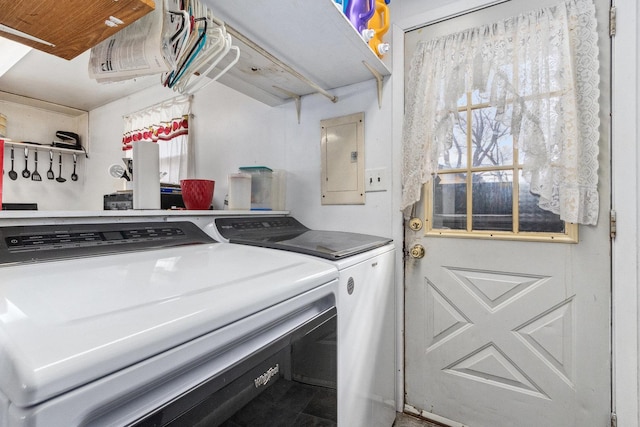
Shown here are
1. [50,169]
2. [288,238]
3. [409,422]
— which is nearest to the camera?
[288,238]

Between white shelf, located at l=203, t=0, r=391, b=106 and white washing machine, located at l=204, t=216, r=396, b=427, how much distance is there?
0.81 metres

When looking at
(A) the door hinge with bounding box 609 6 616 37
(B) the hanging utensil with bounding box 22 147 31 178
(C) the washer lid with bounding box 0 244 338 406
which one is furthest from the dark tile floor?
(B) the hanging utensil with bounding box 22 147 31 178

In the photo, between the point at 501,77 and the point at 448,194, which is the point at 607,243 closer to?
the point at 448,194

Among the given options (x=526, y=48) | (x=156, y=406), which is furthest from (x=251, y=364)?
(x=526, y=48)

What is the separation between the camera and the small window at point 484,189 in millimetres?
1384

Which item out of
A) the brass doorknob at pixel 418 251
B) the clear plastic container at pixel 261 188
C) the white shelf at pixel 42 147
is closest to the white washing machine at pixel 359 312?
the brass doorknob at pixel 418 251

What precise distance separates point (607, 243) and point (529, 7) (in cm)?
115

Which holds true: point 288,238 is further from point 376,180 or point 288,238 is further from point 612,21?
point 612,21

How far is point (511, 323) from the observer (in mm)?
1424

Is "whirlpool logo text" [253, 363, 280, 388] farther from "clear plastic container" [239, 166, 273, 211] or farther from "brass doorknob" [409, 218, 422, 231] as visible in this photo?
"clear plastic container" [239, 166, 273, 211]

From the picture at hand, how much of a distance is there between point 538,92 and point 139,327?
5.49ft

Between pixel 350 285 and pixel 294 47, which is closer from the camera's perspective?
pixel 350 285

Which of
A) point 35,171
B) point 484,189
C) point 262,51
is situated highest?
point 262,51

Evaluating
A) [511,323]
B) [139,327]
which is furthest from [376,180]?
[139,327]
